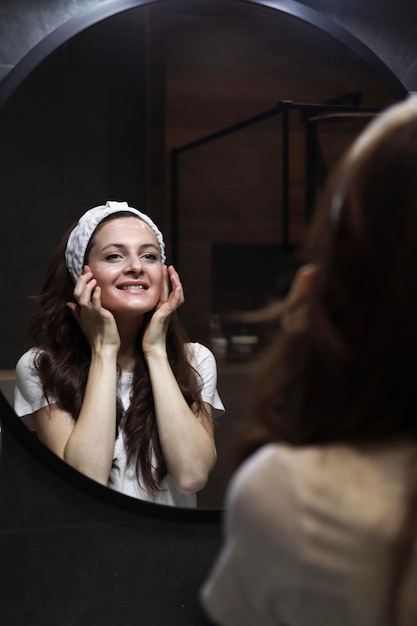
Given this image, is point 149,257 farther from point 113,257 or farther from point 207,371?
point 207,371

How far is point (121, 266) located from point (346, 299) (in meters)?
0.77

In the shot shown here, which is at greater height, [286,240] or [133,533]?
[286,240]

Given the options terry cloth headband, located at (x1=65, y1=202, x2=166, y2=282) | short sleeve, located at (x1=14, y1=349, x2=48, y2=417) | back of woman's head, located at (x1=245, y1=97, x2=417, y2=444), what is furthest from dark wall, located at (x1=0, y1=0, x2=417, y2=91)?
back of woman's head, located at (x1=245, y1=97, x2=417, y2=444)

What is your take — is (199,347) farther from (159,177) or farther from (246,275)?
(159,177)

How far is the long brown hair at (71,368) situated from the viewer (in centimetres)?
127

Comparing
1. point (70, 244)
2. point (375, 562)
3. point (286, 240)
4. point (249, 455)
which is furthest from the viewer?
point (286, 240)

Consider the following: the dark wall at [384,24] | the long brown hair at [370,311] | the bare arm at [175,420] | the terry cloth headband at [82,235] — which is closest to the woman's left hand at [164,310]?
the bare arm at [175,420]

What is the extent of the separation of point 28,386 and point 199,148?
0.43 metres

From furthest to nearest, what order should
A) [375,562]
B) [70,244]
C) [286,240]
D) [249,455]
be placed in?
[286,240] → [70,244] → [249,455] → [375,562]

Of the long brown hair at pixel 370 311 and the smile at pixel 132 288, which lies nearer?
the long brown hair at pixel 370 311

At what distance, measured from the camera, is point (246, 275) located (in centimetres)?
136

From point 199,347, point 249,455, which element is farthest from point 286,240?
point 249,455

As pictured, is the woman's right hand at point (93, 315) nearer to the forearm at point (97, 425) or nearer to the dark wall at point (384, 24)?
the forearm at point (97, 425)

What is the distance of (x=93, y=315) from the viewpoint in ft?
4.19
